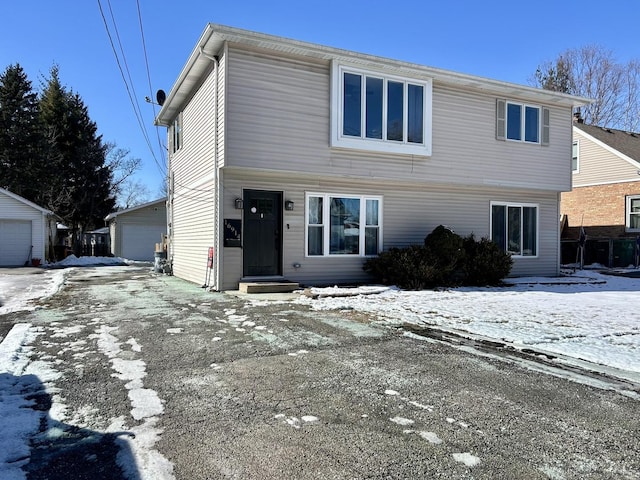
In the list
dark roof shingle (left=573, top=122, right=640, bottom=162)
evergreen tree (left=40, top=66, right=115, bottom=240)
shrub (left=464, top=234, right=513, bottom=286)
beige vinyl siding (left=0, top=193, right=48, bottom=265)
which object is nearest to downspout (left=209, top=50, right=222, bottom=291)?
shrub (left=464, top=234, right=513, bottom=286)

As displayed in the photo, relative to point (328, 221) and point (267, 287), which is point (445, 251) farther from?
point (267, 287)

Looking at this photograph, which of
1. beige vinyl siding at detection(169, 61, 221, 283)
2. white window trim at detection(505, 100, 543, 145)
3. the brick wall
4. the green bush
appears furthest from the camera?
the brick wall

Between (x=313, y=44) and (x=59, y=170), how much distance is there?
2702 cm

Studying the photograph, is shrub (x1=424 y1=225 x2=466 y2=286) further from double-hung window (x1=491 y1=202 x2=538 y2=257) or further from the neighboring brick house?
the neighboring brick house

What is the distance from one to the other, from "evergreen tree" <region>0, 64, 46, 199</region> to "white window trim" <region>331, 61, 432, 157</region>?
1009 inches

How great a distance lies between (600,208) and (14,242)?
26.8m

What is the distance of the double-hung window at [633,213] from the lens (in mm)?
18812

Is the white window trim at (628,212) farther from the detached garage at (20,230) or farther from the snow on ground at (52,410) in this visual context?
the detached garage at (20,230)

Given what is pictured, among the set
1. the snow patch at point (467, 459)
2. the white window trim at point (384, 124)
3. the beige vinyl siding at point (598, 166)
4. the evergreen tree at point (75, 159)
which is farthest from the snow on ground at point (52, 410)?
the evergreen tree at point (75, 159)

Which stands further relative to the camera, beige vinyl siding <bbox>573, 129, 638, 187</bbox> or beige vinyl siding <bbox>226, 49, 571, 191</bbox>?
beige vinyl siding <bbox>573, 129, 638, 187</bbox>

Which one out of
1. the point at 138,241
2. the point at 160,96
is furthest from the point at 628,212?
the point at 138,241

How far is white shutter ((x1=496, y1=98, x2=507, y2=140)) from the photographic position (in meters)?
12.5

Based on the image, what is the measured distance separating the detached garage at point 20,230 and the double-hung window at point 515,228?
19.9 meters

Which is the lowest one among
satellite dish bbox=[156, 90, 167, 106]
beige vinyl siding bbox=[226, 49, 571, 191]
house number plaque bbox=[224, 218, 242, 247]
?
house number plaque bbox=[224, 218, 242, 247]
